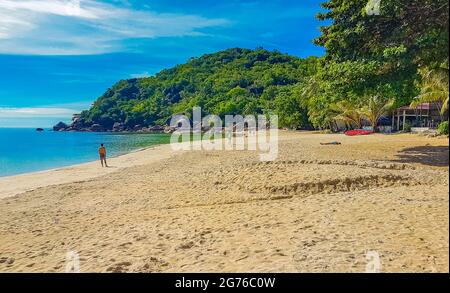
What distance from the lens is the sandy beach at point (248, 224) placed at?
4.52 meters

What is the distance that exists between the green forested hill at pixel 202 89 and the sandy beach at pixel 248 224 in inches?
2506

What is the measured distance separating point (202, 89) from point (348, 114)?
77.0m

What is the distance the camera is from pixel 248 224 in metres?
6.46

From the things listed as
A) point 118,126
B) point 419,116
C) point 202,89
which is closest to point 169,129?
point 202,89

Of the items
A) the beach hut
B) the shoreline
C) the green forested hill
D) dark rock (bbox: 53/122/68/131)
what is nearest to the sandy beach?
the shoreline

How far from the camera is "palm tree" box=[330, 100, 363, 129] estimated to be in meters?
37.3

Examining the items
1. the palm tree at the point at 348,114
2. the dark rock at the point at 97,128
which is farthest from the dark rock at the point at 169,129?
the palm tree at the point at 348,114

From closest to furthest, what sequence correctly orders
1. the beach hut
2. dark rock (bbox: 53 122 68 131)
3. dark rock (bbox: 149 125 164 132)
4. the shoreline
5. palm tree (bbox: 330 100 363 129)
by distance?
the shoreline < the beach hut < palm tree (bbox: 330 100 363 129) < dark rock (bbox: 149 125 164 132) < dark rock (bbox: 53 122 68 131)

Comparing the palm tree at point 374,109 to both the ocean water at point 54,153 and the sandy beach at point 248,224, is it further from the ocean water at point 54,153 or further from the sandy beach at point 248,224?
the sandy beach at point 248,224

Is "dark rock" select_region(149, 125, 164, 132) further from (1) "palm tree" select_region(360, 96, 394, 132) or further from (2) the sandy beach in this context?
(2) the sandy beach

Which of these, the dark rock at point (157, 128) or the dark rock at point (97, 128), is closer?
the dark rock at point (157, 128)

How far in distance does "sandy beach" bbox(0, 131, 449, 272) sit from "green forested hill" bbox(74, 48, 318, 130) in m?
63.6

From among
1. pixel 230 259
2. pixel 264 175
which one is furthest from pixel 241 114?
pixel 230 259

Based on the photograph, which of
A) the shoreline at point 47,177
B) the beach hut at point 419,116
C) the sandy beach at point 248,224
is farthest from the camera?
the beach hut at point 419,116
